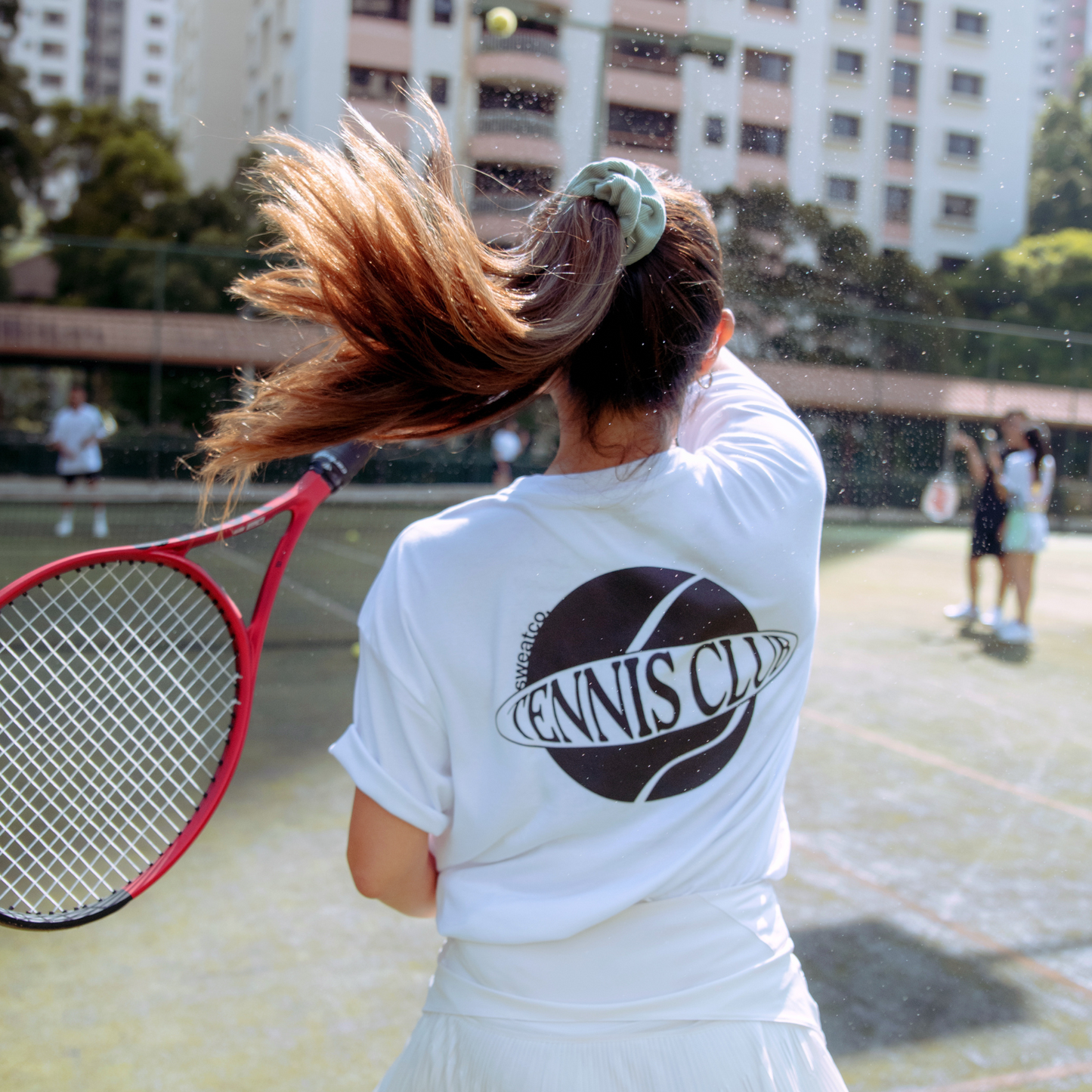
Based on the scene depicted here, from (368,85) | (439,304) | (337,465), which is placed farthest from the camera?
(368,85)

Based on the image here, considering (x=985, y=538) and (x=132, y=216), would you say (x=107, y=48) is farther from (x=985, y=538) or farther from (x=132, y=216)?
(x=985, y=538)

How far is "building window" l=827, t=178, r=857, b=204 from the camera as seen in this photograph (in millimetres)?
2055

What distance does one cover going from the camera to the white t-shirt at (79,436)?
11.5 meters

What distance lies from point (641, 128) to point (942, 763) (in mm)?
2876

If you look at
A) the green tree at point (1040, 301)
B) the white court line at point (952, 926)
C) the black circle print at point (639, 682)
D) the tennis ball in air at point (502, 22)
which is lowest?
the white court line at point (952, 926)

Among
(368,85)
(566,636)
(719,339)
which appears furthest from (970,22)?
(368,85)

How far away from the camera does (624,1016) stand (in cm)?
92

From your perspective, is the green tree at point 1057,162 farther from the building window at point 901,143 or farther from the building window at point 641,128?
the building window at point 641,128

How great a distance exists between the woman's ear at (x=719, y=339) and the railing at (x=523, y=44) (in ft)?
10.2

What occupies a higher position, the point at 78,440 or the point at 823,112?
the point at 823,112

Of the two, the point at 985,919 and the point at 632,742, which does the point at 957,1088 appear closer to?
the point at 985,919

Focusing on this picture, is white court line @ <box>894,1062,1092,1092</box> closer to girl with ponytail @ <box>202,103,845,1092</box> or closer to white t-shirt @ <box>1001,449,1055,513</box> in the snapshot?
girl with ponytail @ <box>202,103,845,1092</box>

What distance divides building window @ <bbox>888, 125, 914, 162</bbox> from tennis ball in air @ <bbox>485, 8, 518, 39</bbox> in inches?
97.9

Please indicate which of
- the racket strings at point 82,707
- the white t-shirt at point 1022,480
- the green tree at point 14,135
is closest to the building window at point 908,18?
the racket strings at point 82,707
